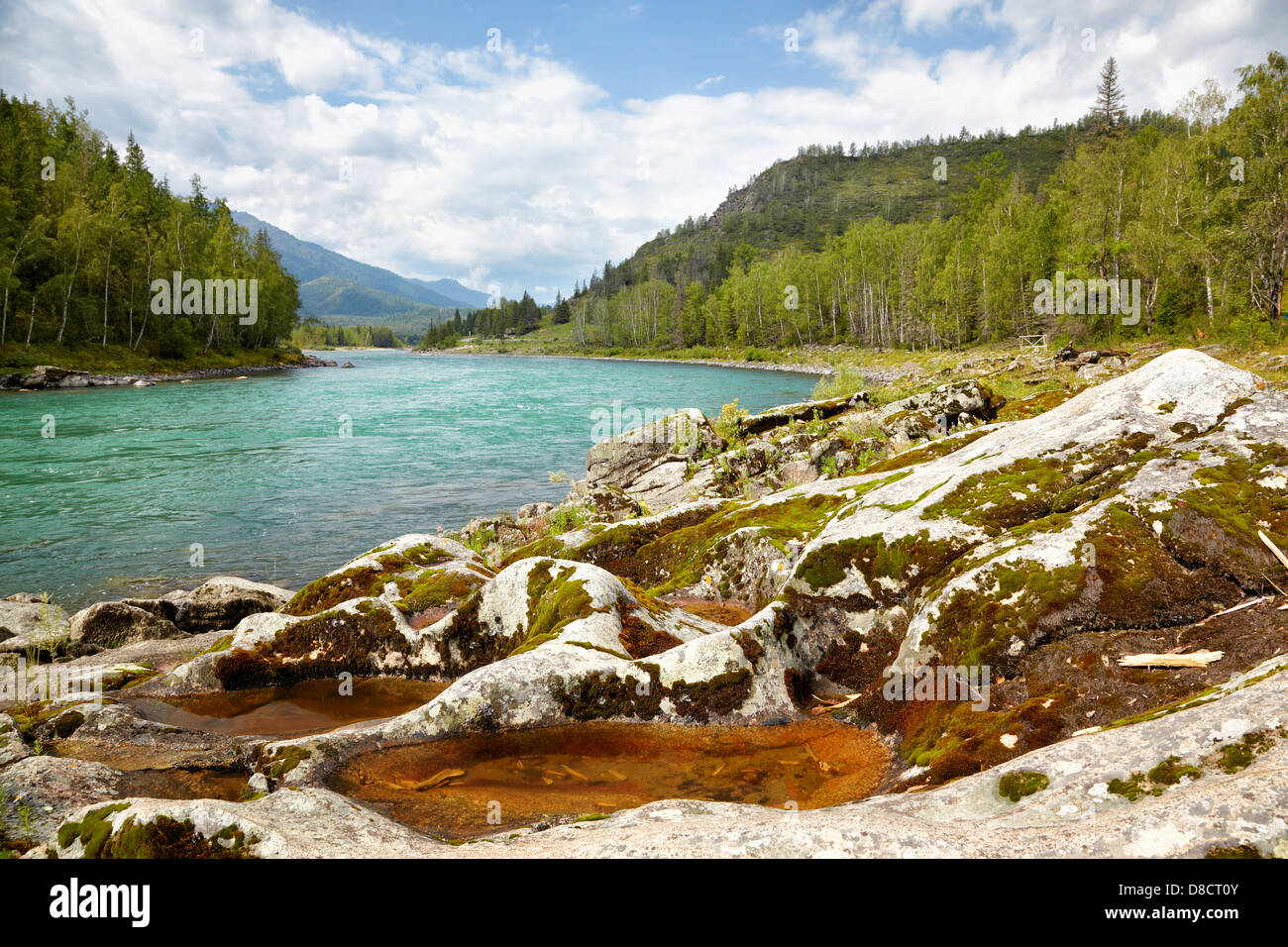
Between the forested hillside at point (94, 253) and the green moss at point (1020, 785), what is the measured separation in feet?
304

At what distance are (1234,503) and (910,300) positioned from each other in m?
98.8

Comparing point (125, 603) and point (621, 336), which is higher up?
point (621, 336)

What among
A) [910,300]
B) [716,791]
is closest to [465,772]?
[716,791]

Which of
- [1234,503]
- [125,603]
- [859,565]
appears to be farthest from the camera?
[125,603]

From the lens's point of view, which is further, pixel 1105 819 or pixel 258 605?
pixel 258 605

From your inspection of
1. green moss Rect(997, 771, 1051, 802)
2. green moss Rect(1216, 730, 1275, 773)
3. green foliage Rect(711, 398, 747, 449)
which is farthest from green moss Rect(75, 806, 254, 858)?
green foliage Rect(711, 398, 747, 449)

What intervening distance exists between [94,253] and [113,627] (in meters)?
91.5

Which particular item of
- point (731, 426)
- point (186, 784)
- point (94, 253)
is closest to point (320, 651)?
point (186, 784)

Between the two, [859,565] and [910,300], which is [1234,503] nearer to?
[859,565]

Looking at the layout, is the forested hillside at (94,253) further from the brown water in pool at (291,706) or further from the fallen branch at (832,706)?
the fallen branch at (832,706)

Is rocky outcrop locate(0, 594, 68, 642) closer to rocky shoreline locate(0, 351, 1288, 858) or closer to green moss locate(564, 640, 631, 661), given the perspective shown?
rocky shoreline locate(0, 351, 1288, 858)

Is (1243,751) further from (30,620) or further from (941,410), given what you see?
(30,620)

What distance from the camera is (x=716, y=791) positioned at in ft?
17.4
